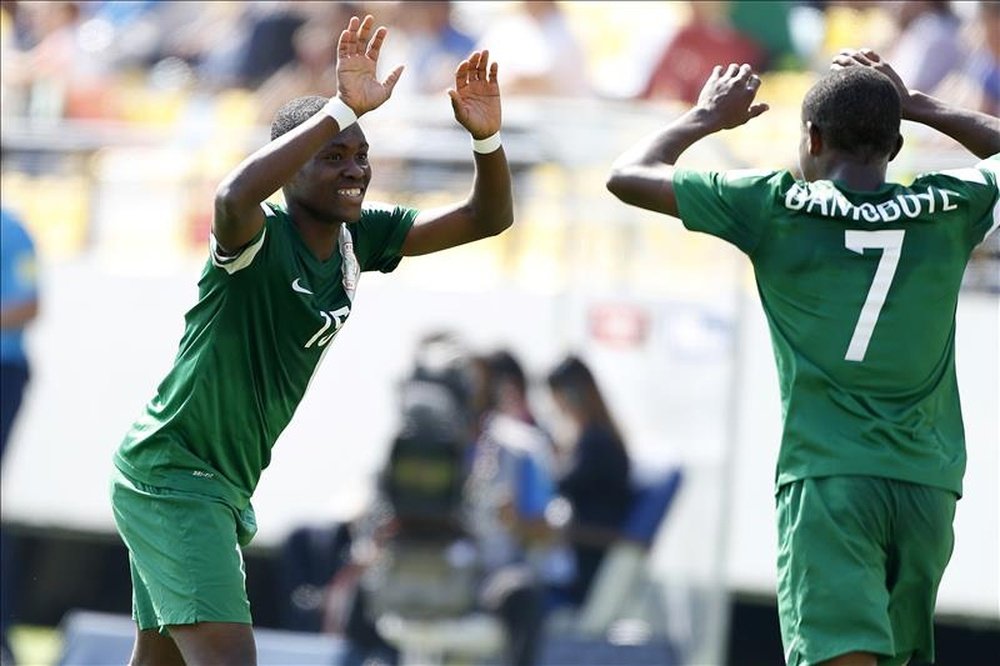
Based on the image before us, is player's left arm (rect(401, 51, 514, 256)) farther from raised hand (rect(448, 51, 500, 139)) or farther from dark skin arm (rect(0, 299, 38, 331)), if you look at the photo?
dark skin arm (rect(0, 299, 38, 331))

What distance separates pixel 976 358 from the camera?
26.9 feet

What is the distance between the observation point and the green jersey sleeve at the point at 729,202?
5.18m

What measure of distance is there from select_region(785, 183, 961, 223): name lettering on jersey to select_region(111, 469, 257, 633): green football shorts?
1788mm

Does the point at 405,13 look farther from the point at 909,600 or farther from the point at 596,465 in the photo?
the point at 909,600

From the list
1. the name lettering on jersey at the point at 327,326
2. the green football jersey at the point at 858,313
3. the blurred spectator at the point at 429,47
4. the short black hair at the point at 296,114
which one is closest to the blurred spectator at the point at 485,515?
the blurred spectator at the point at 429,47

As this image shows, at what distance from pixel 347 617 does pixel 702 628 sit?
1807mm

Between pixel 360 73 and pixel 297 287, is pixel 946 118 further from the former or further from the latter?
pixel 297 287

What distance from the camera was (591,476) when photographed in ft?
32.6

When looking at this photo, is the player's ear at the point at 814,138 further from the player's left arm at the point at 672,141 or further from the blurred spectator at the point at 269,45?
the blurred spectator at the point at 269,45

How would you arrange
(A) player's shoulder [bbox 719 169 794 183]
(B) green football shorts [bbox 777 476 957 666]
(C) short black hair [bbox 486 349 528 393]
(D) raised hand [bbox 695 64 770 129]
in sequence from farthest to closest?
(C) short black hair [bbox 486 349 528 393] < (D) raised hand [bbox 695 64 770 129] < (A) player's shoulder [bbox 719 169 794 183] < (B) green football shorts [bbox 777 476 957 666]

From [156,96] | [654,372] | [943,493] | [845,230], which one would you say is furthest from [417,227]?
[156,96]

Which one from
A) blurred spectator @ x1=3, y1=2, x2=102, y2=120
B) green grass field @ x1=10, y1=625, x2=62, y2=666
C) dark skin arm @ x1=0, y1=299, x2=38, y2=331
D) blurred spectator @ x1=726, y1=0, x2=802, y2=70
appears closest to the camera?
dark skin arm @ x1=0, y1=299, x2=38, y2=331

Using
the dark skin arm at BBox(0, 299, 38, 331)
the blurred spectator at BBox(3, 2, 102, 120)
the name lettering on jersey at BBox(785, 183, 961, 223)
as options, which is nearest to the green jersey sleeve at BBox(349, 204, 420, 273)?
the name lettering on jersey at BBox(785, 183, 961, 223)

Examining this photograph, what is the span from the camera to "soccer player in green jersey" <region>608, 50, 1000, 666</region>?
16.5ft
